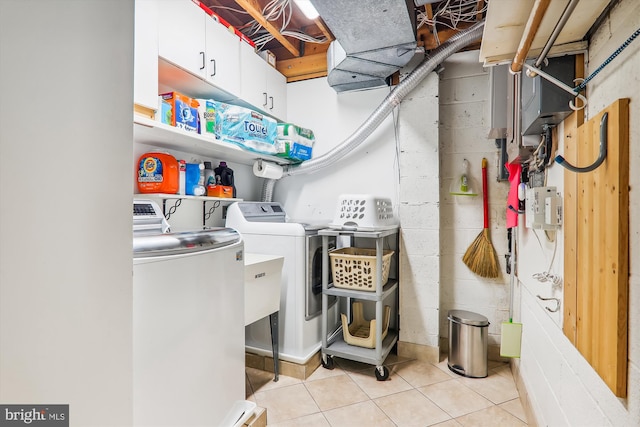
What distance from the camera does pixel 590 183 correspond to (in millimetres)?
940

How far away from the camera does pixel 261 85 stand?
8.79 ft

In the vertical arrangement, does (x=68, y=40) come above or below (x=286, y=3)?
below

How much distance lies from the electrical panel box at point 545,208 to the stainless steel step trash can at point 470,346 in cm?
115

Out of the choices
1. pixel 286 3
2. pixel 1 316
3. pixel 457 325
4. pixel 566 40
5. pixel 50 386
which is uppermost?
pixel 286 3

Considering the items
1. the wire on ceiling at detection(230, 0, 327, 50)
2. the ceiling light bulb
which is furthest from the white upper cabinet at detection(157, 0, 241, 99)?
Answer: the ceiling light bulb

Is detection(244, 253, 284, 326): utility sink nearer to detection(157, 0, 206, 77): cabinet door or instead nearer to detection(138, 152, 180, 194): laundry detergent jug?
detection(138, 152, 180, 194): laundry detergent jug

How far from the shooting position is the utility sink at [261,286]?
189cm

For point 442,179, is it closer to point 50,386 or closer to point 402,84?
point 402,84

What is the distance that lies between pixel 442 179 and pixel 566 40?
1684 millimetres

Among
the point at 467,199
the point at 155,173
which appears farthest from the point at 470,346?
the point at 155,173

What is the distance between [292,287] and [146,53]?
1.67 metres

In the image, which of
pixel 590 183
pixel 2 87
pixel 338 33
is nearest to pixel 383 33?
pixel 338 33

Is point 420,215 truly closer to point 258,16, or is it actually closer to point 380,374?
point 380,374

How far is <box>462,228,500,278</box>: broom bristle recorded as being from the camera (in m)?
2.49
